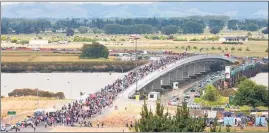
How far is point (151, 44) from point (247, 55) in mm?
13706

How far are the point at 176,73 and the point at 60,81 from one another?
645 cm

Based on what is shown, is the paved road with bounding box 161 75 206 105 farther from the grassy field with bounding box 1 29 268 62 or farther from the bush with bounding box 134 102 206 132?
the bush with bounding box 134 102 206 132

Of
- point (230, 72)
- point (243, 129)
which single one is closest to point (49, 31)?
point (230, 72)

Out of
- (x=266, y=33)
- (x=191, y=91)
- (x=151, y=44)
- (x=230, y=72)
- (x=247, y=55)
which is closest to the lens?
(x=191, y=91)

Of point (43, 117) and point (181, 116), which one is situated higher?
point (181, 116)

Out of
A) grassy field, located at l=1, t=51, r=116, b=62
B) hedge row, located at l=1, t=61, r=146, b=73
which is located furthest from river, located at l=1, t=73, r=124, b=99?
grassy field, located at l=1, t=51, r=116, b=62

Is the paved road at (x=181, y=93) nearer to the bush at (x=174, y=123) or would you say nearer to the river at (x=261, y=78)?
the river at (x=261, y=78)

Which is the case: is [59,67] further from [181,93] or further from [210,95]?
[210,95]

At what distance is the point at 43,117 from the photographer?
22906mm

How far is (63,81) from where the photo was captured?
4169cm

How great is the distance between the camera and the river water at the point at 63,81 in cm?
3766

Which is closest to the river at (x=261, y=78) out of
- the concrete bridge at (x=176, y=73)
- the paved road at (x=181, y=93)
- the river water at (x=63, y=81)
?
the river water at (x=63, y=81)

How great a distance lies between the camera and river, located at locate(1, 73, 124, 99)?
37.6 metres

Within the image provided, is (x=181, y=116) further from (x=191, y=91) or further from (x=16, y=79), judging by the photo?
(x=16, y=79)
